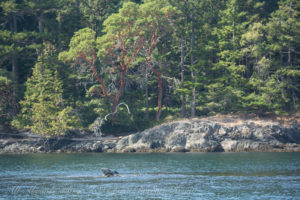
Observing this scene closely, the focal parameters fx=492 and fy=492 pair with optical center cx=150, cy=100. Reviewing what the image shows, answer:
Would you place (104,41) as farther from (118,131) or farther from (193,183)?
(193,183)

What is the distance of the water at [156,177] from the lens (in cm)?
2766

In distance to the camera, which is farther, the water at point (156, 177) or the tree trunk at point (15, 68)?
the tree trunk at point (15, 68)

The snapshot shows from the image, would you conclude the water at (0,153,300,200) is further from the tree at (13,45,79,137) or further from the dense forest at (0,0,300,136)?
the dense forest at (0,0,300,136)

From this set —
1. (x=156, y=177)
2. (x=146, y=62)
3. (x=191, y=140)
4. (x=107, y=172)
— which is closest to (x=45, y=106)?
(x=146, y=62)

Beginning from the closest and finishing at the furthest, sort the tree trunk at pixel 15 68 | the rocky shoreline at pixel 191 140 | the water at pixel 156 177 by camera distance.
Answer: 1. the water at pixel 156 177
2. the rocky shoreline at pixel 191 140
3. the tree trunk at pixel 15 68

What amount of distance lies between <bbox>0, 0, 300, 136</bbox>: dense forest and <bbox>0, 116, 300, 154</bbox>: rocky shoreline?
1.93m

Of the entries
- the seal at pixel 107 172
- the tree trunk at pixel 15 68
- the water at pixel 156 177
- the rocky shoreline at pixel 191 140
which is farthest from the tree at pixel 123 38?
the seal at pixel 107 172

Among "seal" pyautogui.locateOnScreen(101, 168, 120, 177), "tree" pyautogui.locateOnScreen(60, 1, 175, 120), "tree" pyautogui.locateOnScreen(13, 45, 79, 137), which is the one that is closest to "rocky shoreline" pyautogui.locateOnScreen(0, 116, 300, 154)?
"tree" pyautogui.locateOnScreen(13, 45, 79, 137)

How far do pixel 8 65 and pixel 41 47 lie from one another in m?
6.49

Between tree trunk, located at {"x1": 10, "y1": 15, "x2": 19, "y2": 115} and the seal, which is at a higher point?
tree trunk, located at {"x1": 10, "y1": 15, "x2": 19, "y2": 115}

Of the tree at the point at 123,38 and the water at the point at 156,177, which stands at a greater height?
the tree at the point at 123,38

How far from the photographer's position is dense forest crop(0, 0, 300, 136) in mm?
56000

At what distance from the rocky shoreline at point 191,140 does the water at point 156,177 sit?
3.13 m

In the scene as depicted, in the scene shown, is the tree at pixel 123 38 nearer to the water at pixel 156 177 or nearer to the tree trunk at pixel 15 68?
the tree trunk at pixel 15 68
